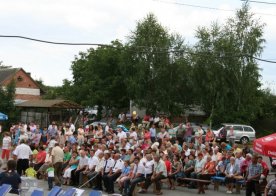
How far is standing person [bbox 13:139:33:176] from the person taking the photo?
805 inches

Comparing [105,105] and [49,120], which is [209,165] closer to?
[49,120]

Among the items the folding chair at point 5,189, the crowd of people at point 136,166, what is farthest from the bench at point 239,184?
the folding chair at point 5,189

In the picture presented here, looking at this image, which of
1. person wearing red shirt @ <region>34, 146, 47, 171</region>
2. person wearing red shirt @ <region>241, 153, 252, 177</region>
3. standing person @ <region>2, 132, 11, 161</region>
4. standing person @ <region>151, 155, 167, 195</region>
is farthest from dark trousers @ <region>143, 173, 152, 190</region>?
standing person @ <region>2, 132, 11, 161</region>

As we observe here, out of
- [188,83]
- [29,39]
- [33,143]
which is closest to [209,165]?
[29,39]

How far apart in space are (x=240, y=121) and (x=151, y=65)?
39.1ft

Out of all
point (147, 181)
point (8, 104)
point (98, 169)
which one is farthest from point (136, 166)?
point (8, 104)

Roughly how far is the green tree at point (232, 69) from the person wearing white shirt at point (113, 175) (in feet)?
94.7

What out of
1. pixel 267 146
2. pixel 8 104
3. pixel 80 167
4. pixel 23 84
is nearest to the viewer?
pixel 267 146

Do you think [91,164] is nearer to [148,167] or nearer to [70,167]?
[70,167]

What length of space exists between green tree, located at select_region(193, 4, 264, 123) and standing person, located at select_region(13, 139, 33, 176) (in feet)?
92.8

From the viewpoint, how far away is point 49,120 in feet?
→ 143

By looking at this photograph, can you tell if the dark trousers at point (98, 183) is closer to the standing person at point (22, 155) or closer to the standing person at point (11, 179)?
the standing person at point (22, 155)

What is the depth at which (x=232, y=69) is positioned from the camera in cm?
4806

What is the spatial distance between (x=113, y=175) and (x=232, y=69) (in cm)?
3177
